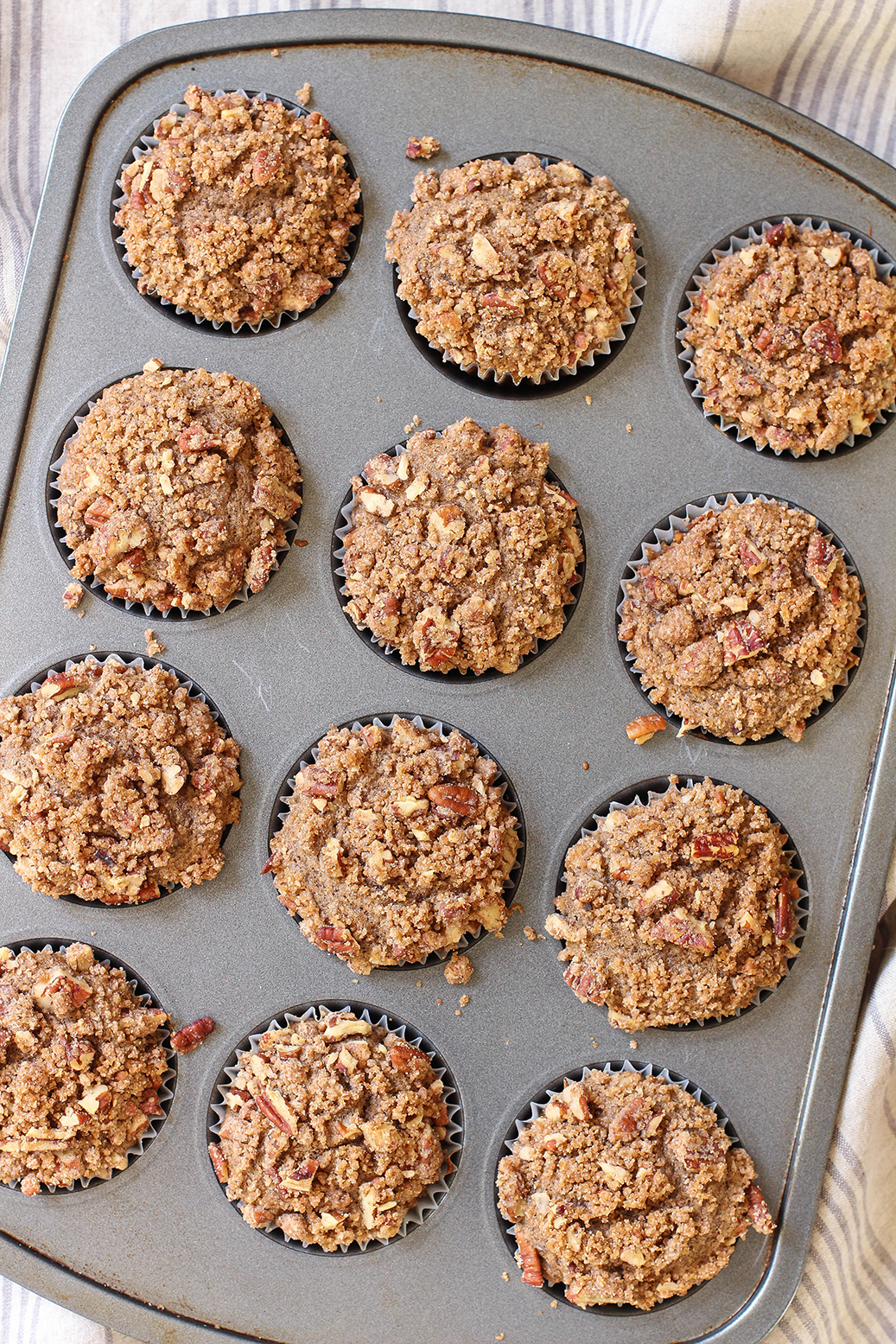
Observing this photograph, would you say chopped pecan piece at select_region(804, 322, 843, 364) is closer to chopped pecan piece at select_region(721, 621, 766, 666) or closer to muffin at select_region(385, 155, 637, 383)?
muffin at select_region(385, 155, 637, 383)

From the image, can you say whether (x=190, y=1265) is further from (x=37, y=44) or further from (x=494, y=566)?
(x=37, y=44)

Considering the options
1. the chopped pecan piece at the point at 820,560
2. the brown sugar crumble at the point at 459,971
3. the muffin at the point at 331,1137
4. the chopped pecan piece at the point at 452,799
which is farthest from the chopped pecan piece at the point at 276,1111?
the chopped pecan piece at the point at 820,560

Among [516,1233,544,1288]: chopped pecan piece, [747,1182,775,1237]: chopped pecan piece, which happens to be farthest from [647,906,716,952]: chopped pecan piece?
[516,1233,544,1288]: chopped pecan piece

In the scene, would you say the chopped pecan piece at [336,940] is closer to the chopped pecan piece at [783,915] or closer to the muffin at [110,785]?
the muffin at [110,785]

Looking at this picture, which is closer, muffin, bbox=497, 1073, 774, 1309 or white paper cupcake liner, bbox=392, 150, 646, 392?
muffin, bbox=497, 1073, 774, 1309

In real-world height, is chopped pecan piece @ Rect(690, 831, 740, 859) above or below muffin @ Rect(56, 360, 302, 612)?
below

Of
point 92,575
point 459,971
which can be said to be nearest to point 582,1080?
point 459,971
